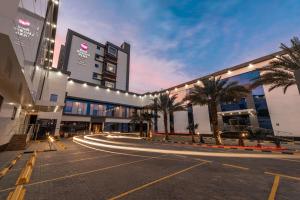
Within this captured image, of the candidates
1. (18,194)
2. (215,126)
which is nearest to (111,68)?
(215,126)

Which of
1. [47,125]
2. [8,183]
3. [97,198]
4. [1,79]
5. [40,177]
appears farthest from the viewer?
[47,125]

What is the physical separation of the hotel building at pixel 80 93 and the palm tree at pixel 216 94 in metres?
5.44

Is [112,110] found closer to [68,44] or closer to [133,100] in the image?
[133,100]

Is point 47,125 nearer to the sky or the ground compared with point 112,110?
nearer to the ground

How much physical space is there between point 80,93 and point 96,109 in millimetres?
6205

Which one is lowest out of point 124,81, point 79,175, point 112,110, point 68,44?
point 79,175

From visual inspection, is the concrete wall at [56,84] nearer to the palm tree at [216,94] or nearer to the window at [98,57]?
the window at [98,57]

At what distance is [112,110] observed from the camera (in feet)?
139

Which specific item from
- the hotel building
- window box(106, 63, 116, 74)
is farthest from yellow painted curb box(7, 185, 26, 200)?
window box(106, 63, 116, 74)

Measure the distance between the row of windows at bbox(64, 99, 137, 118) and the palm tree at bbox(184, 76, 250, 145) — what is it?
27964 mm

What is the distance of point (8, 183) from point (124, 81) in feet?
173

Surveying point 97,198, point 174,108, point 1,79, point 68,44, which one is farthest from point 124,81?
point 97,198

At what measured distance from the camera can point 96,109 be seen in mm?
38906

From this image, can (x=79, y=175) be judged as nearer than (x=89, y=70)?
Yes
